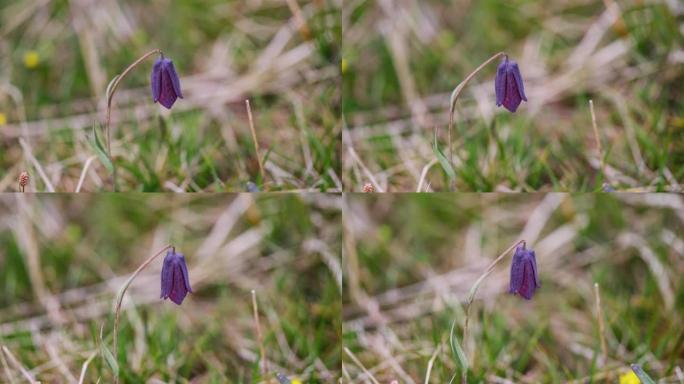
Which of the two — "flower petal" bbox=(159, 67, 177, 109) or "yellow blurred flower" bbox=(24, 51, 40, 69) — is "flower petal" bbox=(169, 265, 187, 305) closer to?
"flower petal" bbox=(159, 67, 177, 109)

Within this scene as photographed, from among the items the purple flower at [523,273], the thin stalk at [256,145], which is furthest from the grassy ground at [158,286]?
the purple flower at [523,273]

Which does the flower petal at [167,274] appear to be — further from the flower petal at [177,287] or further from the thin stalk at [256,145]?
the thin stalk at [256,145]

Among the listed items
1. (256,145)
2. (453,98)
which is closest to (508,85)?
(453,98)

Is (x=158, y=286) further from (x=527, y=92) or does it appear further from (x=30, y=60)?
(x=527, y=92)

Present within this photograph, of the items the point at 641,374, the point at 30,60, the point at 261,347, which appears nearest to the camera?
the point at 641,374

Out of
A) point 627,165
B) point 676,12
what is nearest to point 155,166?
point 627,165

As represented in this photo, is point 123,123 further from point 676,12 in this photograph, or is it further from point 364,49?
point 676,12
